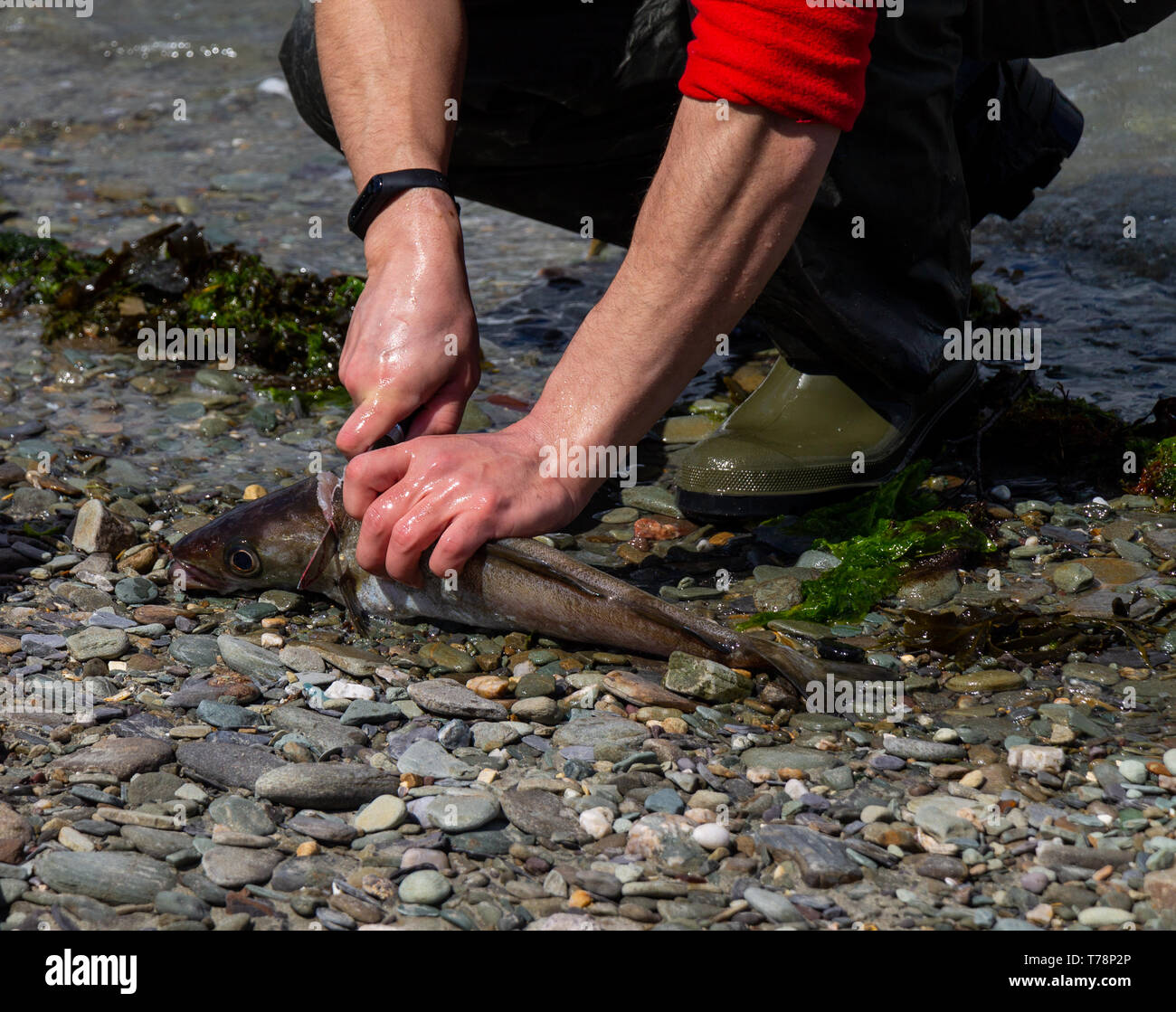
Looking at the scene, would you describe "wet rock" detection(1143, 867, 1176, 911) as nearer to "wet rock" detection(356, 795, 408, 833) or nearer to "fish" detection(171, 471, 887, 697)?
"fish" detection(171, 471, 887, 697)

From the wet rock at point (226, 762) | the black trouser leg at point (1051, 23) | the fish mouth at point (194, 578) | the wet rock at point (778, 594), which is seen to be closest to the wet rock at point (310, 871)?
the wet rock at point (226, 762)

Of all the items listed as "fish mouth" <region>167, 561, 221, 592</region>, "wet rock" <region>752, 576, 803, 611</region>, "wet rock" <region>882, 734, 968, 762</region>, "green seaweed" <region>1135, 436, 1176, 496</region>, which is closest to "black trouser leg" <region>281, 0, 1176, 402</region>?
"green seaweed" <region>1135, 436, 1176, 496</region>

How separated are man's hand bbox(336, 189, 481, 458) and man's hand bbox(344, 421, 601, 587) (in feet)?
0.62

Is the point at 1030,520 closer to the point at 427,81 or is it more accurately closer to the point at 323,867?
the point at 427,81

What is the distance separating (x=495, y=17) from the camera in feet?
13.7

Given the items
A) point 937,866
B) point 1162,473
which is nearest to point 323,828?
point 937,866

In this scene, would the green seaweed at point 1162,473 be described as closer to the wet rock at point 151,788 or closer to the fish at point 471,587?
the fish at point 471,587

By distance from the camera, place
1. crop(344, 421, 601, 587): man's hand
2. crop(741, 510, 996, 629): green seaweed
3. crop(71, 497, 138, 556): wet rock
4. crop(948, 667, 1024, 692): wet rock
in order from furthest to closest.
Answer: crop(71, 497, 138, 556): wet rock < crop(741, 510, 996, 629): green seaweed < crop(948, 667, 1024, 692): wet rock < crop(344, 421, 601, 587): man's hand

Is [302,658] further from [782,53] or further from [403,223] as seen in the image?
[782,53]

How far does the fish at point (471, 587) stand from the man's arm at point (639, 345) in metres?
0.15

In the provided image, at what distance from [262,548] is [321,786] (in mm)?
1108

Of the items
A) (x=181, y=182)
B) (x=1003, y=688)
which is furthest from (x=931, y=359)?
(x=181, y=182)

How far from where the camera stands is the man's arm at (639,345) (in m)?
2.88

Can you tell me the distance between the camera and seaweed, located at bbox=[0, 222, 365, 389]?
5.30 m
